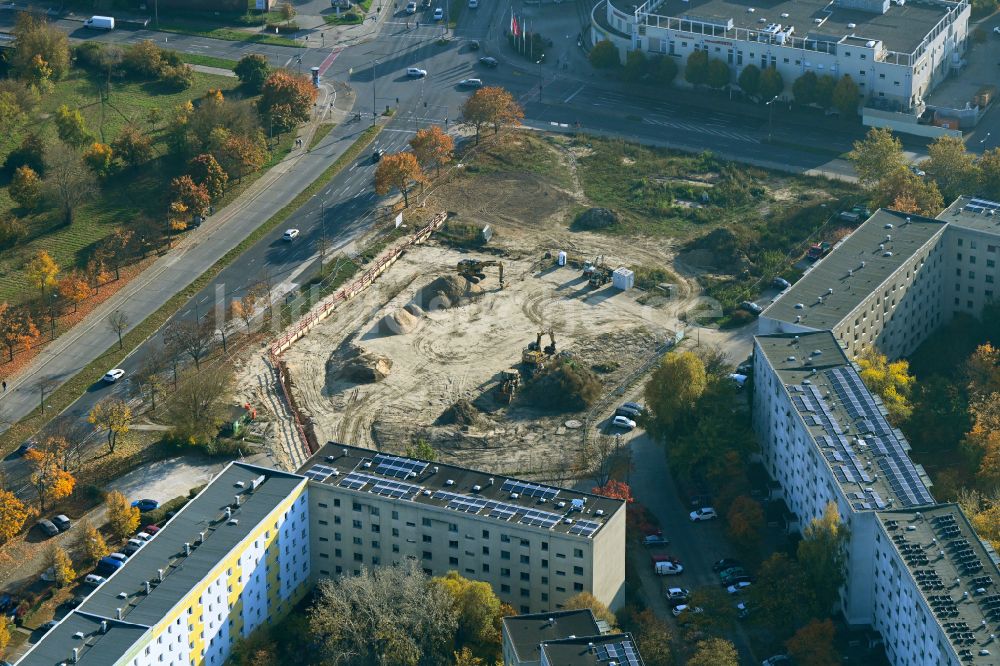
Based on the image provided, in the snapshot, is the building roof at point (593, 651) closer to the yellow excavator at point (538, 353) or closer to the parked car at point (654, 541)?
the parked car at point (654, 541)

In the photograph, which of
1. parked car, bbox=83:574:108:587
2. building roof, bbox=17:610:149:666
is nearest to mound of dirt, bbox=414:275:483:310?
parked car, bbox=83:574:108:587

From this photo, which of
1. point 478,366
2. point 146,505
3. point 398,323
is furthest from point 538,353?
point 146,505

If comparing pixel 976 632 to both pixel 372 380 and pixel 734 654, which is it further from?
pixel 372 380

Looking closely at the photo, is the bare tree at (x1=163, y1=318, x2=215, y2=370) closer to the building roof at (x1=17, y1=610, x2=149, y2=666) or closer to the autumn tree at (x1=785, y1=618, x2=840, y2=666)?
the building roof at (x1=17, y1=610, x2=149, y2=666)

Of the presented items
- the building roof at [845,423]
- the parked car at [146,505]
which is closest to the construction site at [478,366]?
the parked car at [146,505]

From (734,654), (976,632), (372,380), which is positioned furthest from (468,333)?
→ (976,632)
